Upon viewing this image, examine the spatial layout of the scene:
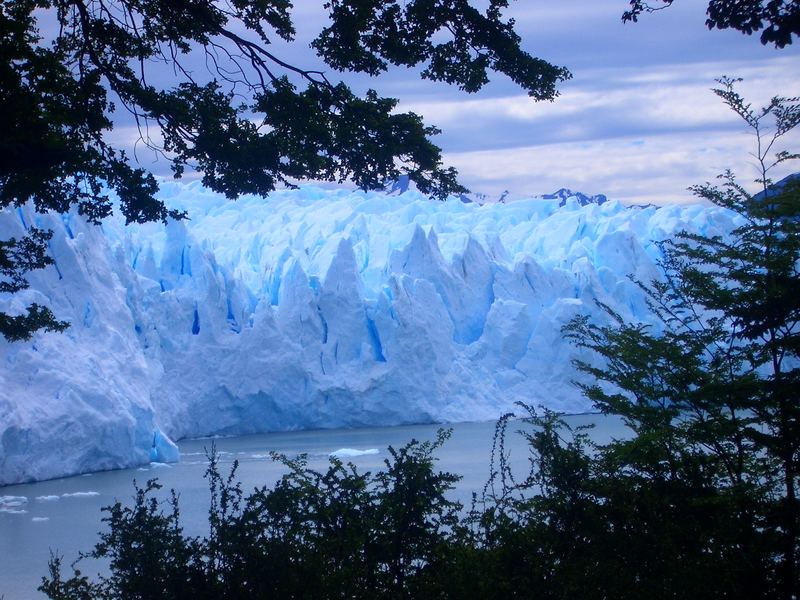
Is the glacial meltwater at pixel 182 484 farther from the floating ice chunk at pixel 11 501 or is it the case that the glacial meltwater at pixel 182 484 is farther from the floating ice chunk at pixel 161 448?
the floating ice chunk at pixel 161 448

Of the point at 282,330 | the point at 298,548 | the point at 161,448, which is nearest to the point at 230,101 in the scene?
the point at 298,548

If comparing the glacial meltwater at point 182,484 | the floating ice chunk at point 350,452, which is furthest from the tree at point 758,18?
the floating ice chunk at point 350,452

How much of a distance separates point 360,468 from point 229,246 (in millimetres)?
12957

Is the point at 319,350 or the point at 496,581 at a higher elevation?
Answer: the point at 319,350

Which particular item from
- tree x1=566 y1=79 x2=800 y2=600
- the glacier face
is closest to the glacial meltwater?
the glacier face

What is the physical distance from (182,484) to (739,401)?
449 inches

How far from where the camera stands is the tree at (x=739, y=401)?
2.93m

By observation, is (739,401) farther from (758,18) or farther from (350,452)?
(350,452)

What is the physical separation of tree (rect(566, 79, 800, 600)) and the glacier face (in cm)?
1186

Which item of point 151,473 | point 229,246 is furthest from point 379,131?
Answer: point 229,246

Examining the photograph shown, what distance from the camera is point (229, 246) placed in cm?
2533

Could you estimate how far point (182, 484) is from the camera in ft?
45.0

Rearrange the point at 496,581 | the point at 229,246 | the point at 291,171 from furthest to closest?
the point at 229,246
the point at 291,171
the point at 496,581

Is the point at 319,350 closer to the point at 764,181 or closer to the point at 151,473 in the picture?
the point at 151,473
